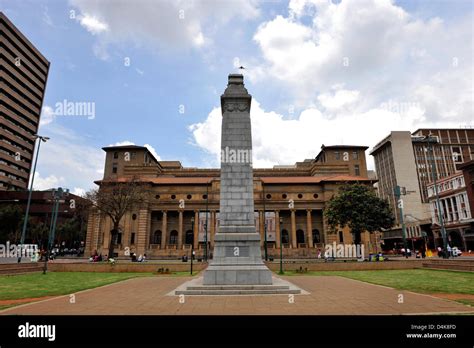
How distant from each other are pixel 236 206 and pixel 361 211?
94.0ft

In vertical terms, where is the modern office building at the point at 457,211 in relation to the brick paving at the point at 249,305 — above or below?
above

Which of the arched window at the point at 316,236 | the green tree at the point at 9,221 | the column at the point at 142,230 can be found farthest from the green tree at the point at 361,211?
the green tree at the point at 9,221

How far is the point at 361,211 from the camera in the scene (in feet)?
127

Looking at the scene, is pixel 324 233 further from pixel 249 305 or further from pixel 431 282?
pixel 249 305

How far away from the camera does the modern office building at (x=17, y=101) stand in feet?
249

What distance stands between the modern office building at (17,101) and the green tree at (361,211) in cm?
8325

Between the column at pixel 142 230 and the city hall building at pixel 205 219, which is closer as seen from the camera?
the column at pixel 142 230

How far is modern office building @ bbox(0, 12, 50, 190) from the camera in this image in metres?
75.9

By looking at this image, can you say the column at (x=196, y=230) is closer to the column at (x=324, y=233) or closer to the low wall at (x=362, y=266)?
the column at (x=324, y=233)

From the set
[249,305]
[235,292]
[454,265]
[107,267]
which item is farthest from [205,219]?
[249,305]

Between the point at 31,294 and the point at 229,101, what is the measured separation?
14549 mm
